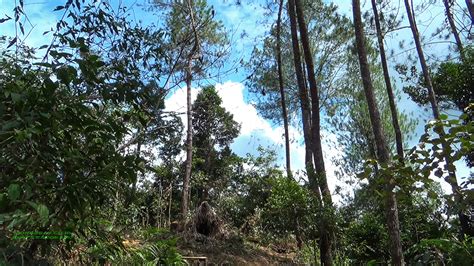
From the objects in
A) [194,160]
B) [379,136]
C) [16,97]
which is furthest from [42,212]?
[194,160]

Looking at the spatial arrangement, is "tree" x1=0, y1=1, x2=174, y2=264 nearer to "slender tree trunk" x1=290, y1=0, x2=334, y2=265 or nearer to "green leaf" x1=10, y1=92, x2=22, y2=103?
"green leaf" x1=10, y1=92, x2=22, y2=103

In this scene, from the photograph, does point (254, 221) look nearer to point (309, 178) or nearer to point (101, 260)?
point (309, 178)

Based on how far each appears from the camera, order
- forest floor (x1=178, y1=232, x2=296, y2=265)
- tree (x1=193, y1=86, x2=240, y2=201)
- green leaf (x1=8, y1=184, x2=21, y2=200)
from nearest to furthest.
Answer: green leaf (x1=8, y1=184, x2=21, y2=200) < forest floor (x1=178, y1=232, x2=296, y2=265) < tree (x1=193, y1=86, x2=240, y2=201)

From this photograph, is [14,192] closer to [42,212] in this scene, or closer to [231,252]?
[42,212]

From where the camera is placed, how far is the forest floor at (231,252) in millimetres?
8414

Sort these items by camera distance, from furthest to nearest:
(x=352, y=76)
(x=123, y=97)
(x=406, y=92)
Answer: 1. (x=352, y=76)
2. (x=406, y=92)
3. (x=123, y=97)

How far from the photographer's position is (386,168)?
2.31 meters

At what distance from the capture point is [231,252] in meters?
9.14

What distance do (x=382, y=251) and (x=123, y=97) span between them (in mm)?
9455

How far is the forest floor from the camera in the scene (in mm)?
8414

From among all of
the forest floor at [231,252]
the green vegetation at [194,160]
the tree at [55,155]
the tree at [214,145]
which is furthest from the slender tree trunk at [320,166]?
the tree at [214,145]

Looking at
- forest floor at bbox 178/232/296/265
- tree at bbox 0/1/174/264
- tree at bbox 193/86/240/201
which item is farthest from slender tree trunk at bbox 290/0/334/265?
tree at bbox 193/86/240/201

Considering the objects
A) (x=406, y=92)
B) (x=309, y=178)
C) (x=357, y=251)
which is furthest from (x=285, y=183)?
(x=406, y=92)

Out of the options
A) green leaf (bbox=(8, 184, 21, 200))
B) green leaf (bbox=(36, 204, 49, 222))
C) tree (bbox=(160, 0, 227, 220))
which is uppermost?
tree (bbox=(160, 0, 227, 220))
